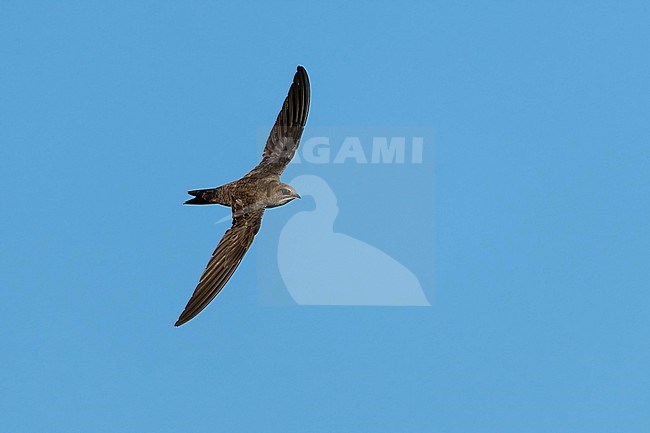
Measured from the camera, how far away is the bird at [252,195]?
50.6 ft

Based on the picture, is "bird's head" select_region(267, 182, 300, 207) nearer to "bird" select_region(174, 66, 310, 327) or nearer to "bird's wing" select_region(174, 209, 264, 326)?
"bird" select_region(174, 66, 310, 327)

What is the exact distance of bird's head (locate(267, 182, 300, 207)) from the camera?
16.1 meters

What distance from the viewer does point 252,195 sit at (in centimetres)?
1623

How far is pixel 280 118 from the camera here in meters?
17.0

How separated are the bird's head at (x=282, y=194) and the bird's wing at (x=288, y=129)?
59cm

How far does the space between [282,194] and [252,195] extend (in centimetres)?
49

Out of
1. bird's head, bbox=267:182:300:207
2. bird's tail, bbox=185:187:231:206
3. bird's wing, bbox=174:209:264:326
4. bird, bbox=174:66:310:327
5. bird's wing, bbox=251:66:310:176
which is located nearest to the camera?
bird's wing, bbox=174:209:264:326

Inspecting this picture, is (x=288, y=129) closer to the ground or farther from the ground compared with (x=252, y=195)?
farther from the ground

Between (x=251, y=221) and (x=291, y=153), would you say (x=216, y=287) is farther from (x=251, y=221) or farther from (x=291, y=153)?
(x=291, y=153)

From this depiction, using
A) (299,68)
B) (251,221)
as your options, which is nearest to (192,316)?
(251,221)

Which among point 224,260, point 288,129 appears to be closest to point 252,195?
point 224,260

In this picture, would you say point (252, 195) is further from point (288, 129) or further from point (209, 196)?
point (288, 129)

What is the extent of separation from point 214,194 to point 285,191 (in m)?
1.15

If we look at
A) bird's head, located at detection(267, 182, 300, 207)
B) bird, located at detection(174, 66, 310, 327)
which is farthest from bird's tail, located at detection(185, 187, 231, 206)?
bird's head, located at detection(267, 182, 300, 207)
